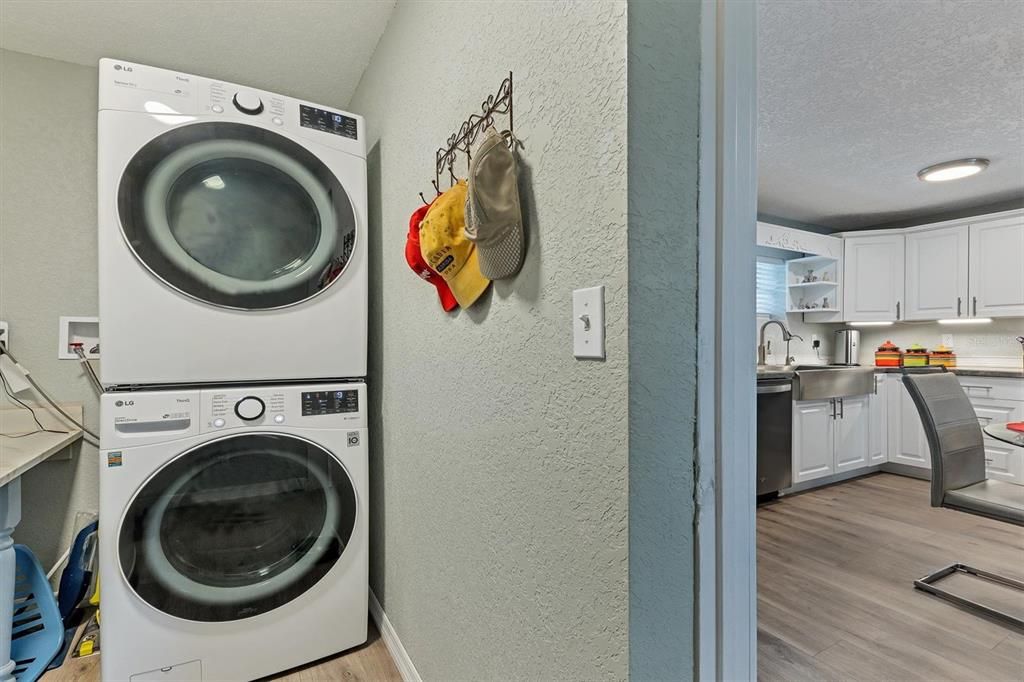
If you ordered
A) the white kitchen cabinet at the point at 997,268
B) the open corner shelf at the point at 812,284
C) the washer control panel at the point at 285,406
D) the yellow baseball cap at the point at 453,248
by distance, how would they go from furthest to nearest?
1. the open corner shelf at the point at 812,284
2. the white kitchen cabinet at the point at 997,268
3. the washer control panel at the point at 285,406
4. the yellow baseball cap at the point at 453,248

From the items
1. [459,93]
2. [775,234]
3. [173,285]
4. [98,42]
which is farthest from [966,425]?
[98,42]

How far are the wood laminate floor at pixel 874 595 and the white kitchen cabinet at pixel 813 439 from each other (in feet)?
0.93

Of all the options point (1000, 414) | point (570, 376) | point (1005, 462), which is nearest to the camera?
point (570, 376)

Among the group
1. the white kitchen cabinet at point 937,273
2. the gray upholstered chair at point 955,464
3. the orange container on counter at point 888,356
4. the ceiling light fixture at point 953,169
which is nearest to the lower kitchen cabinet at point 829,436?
the orange container on counter at point 888,356

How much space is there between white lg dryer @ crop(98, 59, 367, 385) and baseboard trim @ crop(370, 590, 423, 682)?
94cm

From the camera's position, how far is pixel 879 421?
4367 mm

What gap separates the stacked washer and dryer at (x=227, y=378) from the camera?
1403 mm

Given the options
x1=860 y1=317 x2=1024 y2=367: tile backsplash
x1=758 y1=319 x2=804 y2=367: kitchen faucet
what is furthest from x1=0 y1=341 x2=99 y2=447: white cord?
x1=860 y1=317 x2=1024 y2=367: tile backsplash

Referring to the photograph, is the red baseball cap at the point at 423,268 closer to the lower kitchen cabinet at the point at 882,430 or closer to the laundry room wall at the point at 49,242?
the laundry room wall at the point at 49,242

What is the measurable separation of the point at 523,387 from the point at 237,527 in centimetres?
119

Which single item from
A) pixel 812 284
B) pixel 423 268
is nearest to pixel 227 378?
pixel 423 268

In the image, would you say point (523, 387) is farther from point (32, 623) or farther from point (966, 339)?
point (966, 339)

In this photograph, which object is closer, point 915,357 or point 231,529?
point 231,529

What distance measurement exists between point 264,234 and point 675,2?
1.40m
